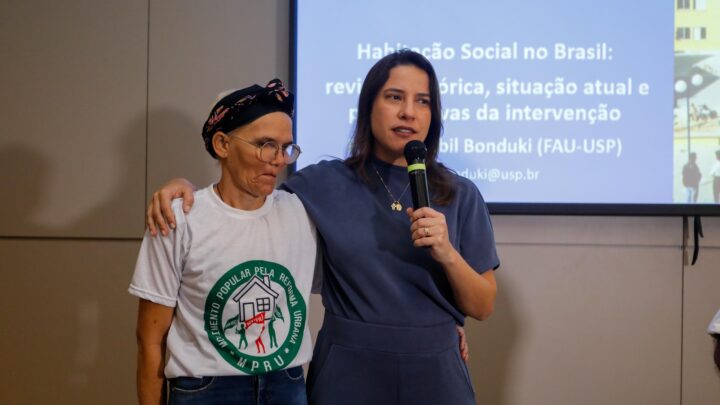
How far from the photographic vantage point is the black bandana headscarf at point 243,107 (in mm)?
1452

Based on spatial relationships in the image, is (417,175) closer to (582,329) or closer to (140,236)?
(582,329)

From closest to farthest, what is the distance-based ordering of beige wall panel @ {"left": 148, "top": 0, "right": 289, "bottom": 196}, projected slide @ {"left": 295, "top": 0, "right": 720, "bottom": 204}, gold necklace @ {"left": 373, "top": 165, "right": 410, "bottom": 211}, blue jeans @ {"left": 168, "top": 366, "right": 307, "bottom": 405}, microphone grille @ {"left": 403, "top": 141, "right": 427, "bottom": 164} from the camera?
blue jeans @ {"left": 168, "top": 366, "right": 307, "bottom": 405}
microphone grille @ {"left": 403, "top": 141, "right": 427, "bottom": 164}
gold necklace @ {"left": 373, "top": 165, "right": 410, "bottom": 211}
projected slide @ {"left": 295, "top": 0, "right": 720, "bottom": 204}
beige wall panel @ {"left": 148, "top": 0, "right": 289, "bottom": 196}

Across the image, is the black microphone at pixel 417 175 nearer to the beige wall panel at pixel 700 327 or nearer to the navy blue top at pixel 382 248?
the navy blue top at pixel 382 248

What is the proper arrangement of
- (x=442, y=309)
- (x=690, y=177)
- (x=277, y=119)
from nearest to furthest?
(x=277, y=119) → (x=442, y=309) → (x=690, y=177)

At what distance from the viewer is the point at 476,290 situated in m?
1.52

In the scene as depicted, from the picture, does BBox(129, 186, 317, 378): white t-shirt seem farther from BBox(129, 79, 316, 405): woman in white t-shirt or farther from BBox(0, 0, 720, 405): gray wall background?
BBox(0, 0, 720, 405): gray wall background

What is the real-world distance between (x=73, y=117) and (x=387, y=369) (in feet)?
6.98

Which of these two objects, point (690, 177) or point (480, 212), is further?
point (690, 177)

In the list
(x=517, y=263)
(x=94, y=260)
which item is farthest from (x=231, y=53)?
(x=517, y=263)

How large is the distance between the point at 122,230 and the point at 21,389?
857 mm

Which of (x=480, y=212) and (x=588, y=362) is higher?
(x=480, y=212)

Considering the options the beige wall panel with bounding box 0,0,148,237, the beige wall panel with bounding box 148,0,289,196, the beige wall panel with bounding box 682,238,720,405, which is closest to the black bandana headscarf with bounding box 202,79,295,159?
the beige wall panel with bounding box 148,0,289,196

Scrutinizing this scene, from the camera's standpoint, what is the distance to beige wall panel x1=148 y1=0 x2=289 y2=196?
2.95 m

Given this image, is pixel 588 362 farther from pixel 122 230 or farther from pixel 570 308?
pixel 122 230
